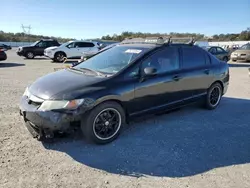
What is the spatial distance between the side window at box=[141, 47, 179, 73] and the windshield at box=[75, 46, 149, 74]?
8.4 inches

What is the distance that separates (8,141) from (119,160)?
1.87 meters

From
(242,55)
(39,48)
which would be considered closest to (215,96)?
(242,55)

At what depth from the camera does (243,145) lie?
4.18 m

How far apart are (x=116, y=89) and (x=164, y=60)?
1392mm

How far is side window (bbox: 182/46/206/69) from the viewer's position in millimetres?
5438

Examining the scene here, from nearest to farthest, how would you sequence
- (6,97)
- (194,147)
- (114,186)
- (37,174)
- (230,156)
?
(114,186) → (37,174) → (230,156) → (194,147) → (6,97)

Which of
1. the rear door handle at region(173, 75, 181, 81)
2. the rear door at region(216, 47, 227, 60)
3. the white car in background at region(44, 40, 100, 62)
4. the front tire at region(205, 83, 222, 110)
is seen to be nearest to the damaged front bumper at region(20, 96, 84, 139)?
the rear door handle at region(173, 75, 181, 81)

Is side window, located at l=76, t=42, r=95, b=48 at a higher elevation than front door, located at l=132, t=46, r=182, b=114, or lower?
higher

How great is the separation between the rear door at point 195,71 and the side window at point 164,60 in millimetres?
245

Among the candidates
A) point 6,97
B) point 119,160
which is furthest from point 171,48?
point 6,97

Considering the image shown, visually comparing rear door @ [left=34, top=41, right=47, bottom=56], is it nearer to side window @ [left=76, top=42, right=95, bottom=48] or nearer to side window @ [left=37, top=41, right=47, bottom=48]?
side window @ [left=37, top=41, right=47, bottom=48]

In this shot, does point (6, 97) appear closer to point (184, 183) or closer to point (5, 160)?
point (5, 160)

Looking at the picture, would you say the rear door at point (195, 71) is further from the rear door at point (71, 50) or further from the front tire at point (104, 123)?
the rear door at point (71, 50)

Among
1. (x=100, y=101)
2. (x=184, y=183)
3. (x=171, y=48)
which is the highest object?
(x=171, y=48)
